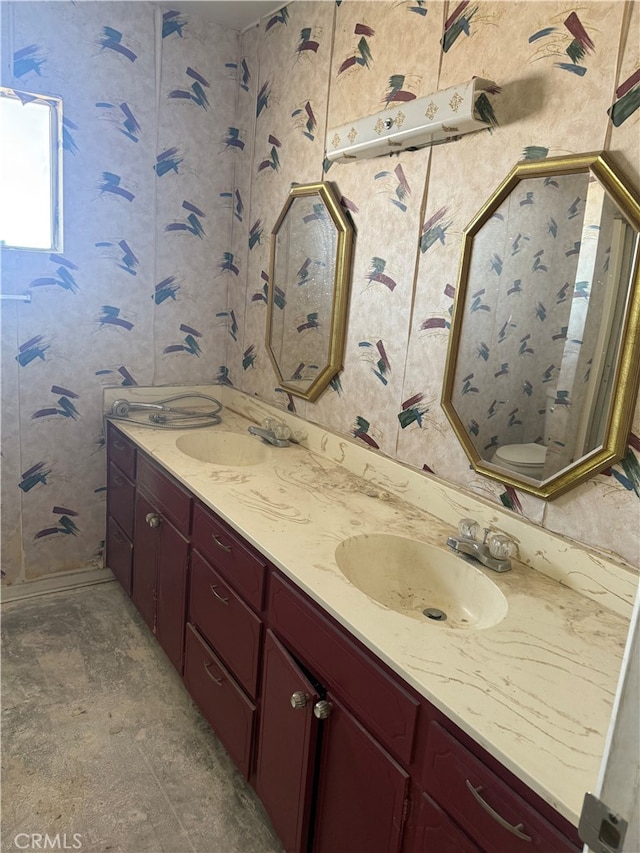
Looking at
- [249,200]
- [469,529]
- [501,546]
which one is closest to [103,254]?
[249,200]

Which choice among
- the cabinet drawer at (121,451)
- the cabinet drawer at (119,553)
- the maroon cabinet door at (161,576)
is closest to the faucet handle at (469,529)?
the maroon cabinet door at (161,576)

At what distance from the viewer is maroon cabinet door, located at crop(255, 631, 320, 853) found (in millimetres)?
1394

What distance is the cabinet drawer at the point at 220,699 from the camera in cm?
171

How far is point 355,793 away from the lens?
127cm

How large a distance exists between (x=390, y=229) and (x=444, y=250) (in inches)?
10.3

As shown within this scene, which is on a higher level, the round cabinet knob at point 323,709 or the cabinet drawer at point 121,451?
the cabinet drawer at point 121,451

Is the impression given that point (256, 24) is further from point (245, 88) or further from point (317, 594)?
point (317, 594)

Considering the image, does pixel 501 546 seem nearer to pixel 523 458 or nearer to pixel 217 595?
pixel 523 458

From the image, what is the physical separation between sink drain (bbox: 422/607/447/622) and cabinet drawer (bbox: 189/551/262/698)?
1.43ft

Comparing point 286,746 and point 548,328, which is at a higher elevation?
point 548,328

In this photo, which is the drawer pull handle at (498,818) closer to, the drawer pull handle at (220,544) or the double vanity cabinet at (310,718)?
the double vanity cabinet at (310,718)

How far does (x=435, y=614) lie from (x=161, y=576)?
3.80 ft

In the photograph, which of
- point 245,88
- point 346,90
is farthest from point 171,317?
point 346,90

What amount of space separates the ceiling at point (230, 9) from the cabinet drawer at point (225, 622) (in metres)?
2.16
